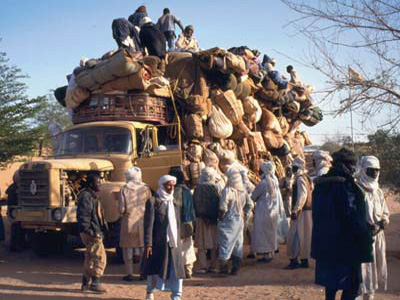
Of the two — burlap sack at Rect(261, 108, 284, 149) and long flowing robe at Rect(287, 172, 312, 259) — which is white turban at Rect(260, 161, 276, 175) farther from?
burlap sack at Rect(261, 108, 284, 149)

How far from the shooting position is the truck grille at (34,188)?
8.95 metres

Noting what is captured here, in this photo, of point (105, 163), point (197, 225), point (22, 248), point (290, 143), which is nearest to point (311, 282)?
point (197, 225)

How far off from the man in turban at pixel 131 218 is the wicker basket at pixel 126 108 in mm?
2562

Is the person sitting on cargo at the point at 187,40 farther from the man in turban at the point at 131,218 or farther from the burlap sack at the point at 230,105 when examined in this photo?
the man in turban at the point at 131,218

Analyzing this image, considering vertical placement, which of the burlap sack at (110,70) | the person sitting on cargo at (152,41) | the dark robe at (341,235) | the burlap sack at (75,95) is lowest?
the dark robe at (341,235)

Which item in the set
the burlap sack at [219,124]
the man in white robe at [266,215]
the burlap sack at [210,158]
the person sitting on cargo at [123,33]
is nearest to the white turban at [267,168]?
the man in white robe at [266,215]

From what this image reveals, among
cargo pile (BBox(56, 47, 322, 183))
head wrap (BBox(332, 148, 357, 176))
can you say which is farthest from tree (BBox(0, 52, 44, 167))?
head wrap (BBox(332, 148, 357, 176))

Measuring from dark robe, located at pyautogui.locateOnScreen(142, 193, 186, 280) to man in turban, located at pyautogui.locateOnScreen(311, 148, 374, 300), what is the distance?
191 centimetres

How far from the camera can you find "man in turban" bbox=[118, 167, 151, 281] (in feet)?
26.7

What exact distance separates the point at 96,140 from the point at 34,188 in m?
1.68

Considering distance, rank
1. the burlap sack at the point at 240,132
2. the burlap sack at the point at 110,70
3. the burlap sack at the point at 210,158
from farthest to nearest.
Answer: the burlap sack at the point at 240,132 < the burlap sack at the point at 210,158 < the burlap sack at the point at 110,70

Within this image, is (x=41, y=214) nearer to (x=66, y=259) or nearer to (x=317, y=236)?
(x=66, y=259)

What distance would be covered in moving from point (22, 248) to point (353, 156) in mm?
8015

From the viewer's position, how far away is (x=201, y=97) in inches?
452
